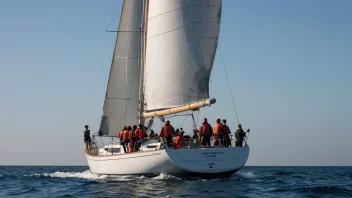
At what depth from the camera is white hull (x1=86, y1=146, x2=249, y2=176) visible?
2311cm

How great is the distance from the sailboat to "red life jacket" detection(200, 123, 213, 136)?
103 cm

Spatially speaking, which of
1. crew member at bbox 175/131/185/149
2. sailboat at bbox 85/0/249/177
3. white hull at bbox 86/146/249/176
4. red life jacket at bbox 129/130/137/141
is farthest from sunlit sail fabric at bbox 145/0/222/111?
white hull at bbox 86/146/249/176

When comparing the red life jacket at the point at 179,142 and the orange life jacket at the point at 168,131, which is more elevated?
the orange life jacket at the point at 168,131

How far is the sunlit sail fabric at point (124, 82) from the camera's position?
3127cm

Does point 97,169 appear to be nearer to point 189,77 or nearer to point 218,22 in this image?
point 189,77

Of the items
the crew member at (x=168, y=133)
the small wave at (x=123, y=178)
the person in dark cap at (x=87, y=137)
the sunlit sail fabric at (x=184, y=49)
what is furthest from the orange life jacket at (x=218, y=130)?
the person in dark cap at (x=87, y=137)

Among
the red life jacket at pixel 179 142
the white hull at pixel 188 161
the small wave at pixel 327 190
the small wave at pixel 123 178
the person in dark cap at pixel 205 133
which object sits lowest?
the small wave at pixel 327 190

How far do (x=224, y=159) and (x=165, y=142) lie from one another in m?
2.78

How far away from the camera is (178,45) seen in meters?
26.9

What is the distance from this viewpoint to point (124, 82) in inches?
1237

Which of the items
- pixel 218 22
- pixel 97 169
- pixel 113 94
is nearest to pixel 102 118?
pixel 113 94

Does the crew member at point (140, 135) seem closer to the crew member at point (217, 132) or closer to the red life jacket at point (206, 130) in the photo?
the red life jacket at point (206, 130)

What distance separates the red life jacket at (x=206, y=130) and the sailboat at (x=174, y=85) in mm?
1034

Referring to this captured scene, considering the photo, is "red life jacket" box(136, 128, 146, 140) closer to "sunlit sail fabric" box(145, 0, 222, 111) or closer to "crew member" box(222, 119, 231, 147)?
"sunlit sail fabric" box(145, 0, 222, 111)
